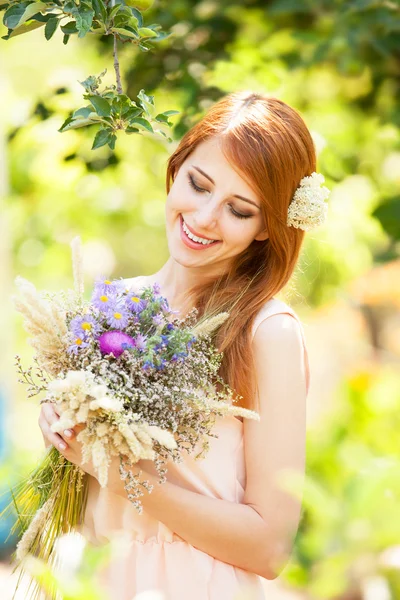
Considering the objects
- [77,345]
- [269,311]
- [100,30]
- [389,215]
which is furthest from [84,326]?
[389,215]

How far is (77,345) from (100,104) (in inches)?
20.2

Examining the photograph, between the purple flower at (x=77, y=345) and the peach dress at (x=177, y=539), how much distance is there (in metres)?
0.45

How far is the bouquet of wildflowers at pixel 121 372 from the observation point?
134 cm

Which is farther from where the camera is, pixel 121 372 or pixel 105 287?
pixel 105 287

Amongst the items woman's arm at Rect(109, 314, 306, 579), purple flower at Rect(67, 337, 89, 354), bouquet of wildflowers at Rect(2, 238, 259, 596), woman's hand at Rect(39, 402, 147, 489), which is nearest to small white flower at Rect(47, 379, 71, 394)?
bouquet of wildflowers at Rect(2, 238, 259, 596)

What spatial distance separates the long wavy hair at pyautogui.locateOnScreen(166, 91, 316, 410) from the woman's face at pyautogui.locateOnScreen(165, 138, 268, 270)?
27 millimetres

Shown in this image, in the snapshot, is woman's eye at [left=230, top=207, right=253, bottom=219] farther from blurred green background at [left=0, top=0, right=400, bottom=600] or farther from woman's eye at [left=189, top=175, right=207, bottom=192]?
blurred green background at [left=0, top=0, right=400, bottom=600]

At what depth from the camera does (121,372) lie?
1.41 metres

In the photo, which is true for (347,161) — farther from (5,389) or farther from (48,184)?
(5,389)

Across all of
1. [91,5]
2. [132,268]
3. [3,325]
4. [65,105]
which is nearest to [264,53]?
[65,105]

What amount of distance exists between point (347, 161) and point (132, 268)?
272 inches

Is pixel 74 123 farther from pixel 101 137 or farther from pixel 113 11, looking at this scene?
pixel 113 11

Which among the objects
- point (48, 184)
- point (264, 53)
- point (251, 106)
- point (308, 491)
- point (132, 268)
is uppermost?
point (308, 491)

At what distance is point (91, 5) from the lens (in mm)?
1511
